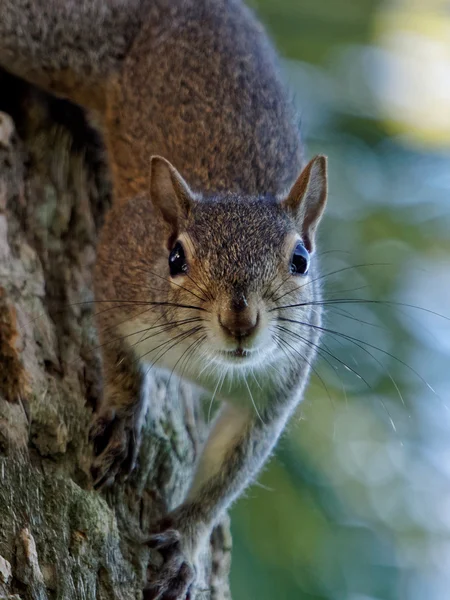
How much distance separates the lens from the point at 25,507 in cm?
172

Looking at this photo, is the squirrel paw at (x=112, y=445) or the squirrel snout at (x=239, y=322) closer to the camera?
the squirrel snout at (x=239, y=322)

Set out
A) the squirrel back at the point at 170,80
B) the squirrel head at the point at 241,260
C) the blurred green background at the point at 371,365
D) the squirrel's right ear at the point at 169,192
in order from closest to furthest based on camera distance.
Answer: the squirrel head at the point at 241,260 → the squirrel's right ear at the point at 169,192 → the squirrel back at the point at 170,80 → the blurred green background at the point at 371,365

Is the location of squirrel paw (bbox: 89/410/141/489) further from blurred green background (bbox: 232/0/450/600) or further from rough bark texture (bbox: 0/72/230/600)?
blurred green background (bbox: 232/0/450/600)

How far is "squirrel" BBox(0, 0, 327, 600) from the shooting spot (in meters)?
1.99

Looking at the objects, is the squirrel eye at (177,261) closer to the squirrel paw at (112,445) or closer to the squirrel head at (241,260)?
the squirrel head at (241,260)

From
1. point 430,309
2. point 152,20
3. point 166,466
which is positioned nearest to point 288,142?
point 152,20

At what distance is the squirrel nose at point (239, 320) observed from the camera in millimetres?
1766

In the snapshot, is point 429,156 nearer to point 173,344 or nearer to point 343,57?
point 343,57

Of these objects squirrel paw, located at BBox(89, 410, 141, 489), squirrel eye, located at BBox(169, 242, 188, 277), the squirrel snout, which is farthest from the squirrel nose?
squirrel paw, located at BBox(89, 410, 141, 489)

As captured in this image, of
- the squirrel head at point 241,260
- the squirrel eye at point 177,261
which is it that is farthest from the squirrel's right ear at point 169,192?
the squirrel eye at point 177,261

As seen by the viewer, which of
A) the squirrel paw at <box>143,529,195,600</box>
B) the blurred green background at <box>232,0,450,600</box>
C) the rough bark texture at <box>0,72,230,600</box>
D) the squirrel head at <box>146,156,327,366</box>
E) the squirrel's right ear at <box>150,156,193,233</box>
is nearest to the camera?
the rough bark texture at <box>0,72,230,600</box>

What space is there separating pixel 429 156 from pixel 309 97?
76 centimetres

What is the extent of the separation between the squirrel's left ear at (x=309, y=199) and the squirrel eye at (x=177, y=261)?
0.36 metres

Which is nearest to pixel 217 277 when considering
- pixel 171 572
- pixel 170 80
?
pixel 171 572
